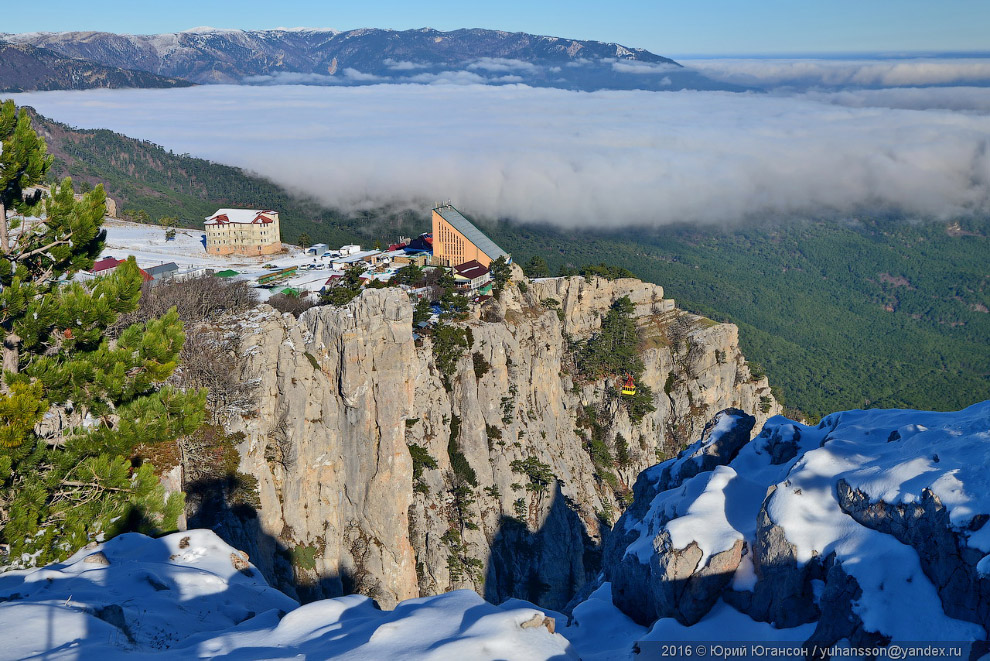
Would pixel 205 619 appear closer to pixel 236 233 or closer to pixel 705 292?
pixel 236 233

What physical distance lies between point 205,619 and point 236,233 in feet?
221

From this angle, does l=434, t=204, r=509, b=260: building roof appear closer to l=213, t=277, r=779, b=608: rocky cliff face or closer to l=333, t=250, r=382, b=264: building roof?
l=213, t=277, r=779, b=608: rocky cliff face

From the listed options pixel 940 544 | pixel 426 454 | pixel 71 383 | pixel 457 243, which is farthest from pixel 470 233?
pixel 940 544

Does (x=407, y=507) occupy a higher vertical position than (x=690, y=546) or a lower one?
lower

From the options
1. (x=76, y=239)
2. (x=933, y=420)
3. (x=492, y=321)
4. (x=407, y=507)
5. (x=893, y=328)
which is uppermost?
(x=76, y=239)

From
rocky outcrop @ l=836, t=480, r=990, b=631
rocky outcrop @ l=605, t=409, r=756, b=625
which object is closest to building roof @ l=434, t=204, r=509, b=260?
rocky outcrop @ l=605, t=409, r=756, b=625

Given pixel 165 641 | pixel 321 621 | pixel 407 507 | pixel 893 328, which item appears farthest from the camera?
pixel 893 328

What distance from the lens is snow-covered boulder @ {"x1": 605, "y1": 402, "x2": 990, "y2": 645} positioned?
639 inches

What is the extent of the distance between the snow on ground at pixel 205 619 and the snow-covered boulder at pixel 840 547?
5.99 m

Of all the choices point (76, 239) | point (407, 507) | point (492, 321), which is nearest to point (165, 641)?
point (76, 239)

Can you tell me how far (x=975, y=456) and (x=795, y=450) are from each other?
8066 mm

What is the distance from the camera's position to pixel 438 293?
59906mm

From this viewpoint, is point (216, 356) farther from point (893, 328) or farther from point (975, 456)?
point (893, 328)

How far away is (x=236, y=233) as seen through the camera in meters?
78.1
